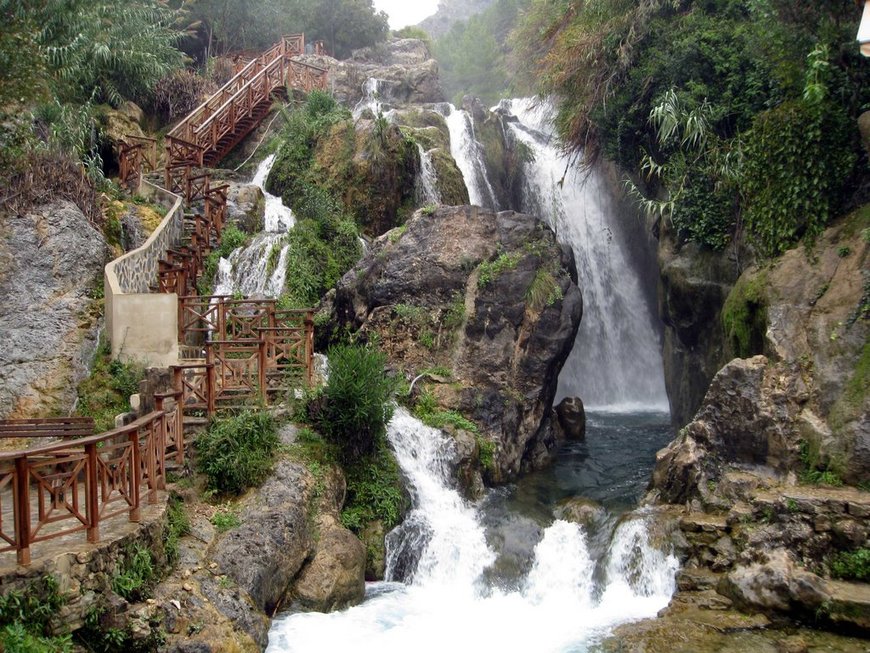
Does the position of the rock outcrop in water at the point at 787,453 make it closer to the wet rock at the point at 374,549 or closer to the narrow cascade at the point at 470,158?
the wet rock at the point at 374,549

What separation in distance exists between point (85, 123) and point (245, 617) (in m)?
16.6

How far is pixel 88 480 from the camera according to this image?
7.29 metres

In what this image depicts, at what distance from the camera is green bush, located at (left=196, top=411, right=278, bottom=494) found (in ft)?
32.7

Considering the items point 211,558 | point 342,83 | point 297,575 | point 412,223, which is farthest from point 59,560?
point 342,83

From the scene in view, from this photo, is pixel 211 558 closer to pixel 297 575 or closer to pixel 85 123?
pixel 297 575

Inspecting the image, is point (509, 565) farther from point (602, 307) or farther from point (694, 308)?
point (602, 307)

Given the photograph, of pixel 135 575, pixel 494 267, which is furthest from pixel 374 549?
pixel 494 267

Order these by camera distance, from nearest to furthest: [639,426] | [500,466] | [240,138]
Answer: [500,466]
[639,426]
[240,138]

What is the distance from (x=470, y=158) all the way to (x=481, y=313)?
34.4 feet

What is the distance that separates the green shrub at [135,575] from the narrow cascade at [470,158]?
663 inches

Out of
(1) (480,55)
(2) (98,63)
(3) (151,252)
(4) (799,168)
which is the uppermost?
(1) (480,55)

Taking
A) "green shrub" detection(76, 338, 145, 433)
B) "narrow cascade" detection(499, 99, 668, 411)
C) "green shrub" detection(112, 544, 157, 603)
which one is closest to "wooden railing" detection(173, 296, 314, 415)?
"green shrub" detection(76, 338, 145, 433)

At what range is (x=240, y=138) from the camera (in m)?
25.0


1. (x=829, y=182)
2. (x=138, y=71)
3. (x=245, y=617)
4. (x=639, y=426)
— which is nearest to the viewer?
(x=245, y=617)
